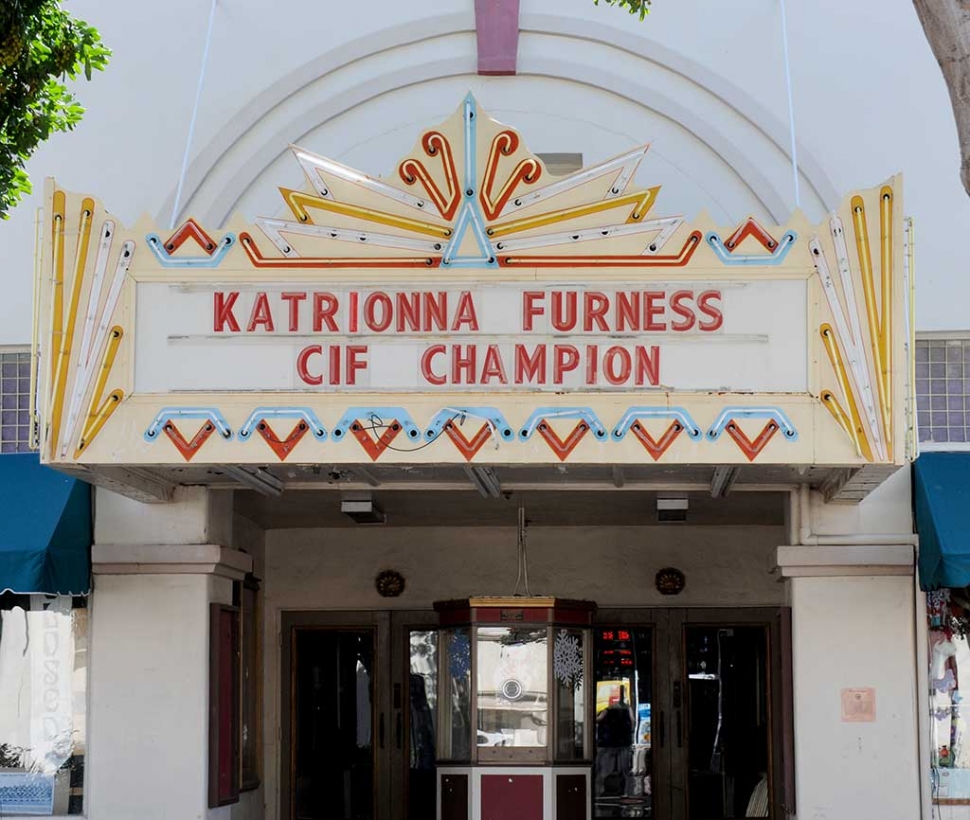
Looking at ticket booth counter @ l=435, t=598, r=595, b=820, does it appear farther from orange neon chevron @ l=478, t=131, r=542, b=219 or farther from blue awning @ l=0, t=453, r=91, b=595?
orange neon chevron @ l=478, t=131, r=542, b=219

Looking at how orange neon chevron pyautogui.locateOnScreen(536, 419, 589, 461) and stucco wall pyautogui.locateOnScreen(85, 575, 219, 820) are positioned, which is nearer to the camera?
orange neon chevron pyautogui.locateOnScreen(536, 419, 589, 461)

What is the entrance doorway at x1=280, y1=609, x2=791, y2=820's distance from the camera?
58.8 ft

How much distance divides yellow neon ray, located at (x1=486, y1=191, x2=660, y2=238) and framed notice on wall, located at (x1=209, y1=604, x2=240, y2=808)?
14.8 feet

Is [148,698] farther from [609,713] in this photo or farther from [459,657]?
[609,713]

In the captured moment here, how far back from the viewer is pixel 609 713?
714 inches

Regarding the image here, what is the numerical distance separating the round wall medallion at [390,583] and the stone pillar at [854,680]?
5876 millimetres

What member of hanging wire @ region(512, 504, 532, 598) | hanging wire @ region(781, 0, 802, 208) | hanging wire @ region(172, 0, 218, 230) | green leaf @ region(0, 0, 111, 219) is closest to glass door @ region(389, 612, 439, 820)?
hanging wire @ region(512, 504, 532, 598)

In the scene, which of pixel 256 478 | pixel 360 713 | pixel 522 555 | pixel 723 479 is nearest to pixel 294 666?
pixel 360 713

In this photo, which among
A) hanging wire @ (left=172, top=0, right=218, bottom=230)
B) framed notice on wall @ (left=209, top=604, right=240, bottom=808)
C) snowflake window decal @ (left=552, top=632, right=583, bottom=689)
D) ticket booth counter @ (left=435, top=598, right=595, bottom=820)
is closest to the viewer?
framed notice on wall @ (left=209, top=604, right=240, bottom=808)

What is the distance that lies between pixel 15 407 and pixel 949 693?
27.8 feet

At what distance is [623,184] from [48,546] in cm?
534

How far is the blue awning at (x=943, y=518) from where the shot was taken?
40.8 feet

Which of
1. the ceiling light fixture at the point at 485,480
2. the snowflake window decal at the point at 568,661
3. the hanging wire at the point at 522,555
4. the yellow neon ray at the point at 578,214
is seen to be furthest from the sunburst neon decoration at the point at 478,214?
the snowflake window decal at the point at 568,661

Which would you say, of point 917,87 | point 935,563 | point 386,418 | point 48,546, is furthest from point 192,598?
point 917,87
